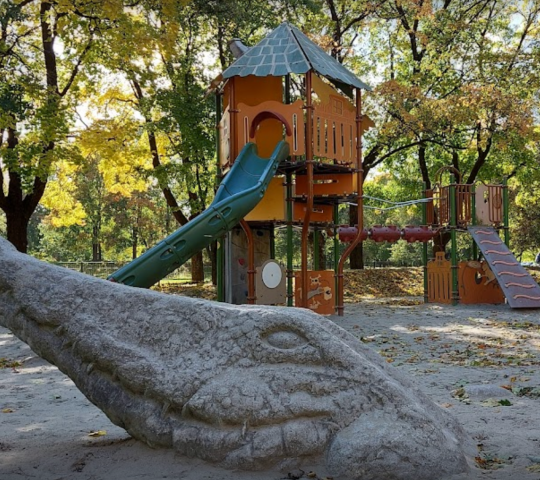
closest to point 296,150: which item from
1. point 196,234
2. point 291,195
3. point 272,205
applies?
point 291,195

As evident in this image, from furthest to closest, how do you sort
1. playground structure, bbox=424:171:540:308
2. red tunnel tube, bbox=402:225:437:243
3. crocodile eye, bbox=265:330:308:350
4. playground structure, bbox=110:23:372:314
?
red tunnel tube, bbox=402:225:437:243 < playground structure, bbox=424:171:540:308 < playground structure, bbox=110:23:372:314 < crocodile eye, bbox=265:330:308:350

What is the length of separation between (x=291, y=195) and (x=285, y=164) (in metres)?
1.05

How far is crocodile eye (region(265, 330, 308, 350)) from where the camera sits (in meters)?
3.60

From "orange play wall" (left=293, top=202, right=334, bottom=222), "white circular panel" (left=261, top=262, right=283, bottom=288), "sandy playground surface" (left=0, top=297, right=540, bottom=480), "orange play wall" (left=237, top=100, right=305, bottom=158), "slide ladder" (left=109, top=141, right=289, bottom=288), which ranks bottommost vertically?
"sandy playground surface" (left=0, top=297, right=540, bottom=480)

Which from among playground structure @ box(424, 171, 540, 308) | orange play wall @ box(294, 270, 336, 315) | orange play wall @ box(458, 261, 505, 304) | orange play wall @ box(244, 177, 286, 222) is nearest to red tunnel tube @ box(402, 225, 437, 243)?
playground structure @ box(424, 171, 540, 308)

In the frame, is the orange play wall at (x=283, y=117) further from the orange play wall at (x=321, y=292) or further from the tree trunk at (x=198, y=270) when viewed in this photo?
the tree trunk at (x=198, y=270)

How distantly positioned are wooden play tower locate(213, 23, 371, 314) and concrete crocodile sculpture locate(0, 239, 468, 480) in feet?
29.2

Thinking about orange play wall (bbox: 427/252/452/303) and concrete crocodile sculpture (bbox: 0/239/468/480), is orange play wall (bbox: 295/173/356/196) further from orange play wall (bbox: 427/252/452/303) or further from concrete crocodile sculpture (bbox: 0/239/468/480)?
concrete crocodile sculpture (bbox: 0/239/468/480)

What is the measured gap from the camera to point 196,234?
10039 millimetres

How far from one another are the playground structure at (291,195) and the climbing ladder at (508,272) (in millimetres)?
29

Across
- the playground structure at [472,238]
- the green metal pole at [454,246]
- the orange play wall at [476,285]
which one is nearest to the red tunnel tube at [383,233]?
the playground structure at [472,238]

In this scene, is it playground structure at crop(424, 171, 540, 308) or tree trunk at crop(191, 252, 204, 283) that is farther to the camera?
tree trunk at crop(191, 252, 204, 283)

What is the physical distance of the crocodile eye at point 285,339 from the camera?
3600mm

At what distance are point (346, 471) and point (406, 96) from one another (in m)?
19.4
